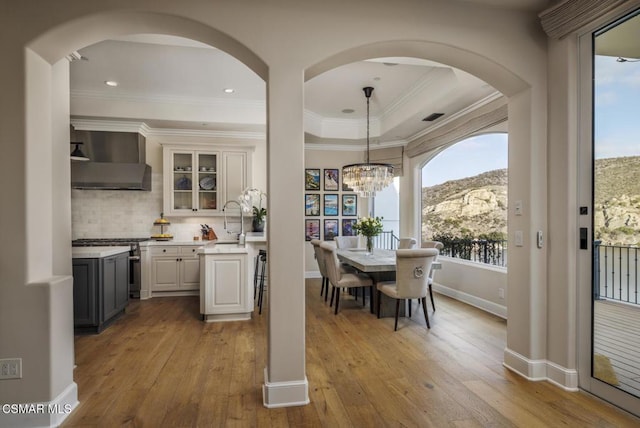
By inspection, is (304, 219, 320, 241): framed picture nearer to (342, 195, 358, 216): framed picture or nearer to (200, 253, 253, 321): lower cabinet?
(342, 195, 358, 216): framed picture

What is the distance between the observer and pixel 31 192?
2.01 m

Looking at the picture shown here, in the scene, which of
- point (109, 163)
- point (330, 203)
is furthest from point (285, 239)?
point (330, 203)

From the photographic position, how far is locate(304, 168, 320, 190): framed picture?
6.80m

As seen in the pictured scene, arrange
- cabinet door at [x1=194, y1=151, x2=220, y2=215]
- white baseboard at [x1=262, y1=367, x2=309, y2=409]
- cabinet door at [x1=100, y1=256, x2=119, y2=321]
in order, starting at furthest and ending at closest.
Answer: cabinet door at [x1=194, y1=151, x2=220, y2=215] < cabinet door at [x1=100, y1=256, x2=119, y2=321] < white baseboard at [x1=262, y1=367, x2=309, y2=409]

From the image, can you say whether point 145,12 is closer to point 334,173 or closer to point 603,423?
point 603,423

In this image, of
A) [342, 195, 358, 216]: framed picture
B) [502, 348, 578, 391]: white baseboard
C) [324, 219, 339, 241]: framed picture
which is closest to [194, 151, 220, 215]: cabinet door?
[324, 219, 339, 241]: framed picture

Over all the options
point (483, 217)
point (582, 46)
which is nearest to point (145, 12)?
point (582, 46)

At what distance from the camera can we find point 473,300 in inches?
185

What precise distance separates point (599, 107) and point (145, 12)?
2.94 metres

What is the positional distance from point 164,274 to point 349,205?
11.8 ft

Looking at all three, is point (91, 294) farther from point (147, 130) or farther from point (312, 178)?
point (312, 178)

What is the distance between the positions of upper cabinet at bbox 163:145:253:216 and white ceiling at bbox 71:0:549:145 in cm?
40

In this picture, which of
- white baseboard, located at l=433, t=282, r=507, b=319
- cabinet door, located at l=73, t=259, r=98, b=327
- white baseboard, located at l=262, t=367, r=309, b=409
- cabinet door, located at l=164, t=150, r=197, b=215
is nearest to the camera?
white baseboard, located at l=262, t=367, r=309, b=409

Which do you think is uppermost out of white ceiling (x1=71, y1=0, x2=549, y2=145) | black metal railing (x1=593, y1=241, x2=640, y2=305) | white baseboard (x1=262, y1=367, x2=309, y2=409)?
white ceiling (x1=71, y1=0, x2=549, y2=145)
